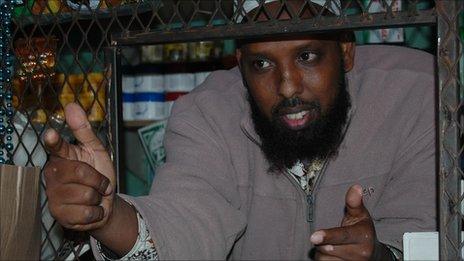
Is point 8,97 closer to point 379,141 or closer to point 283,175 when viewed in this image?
point 283,175

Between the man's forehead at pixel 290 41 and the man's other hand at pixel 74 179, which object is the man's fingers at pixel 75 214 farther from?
the man's forehead at pixel 290 41

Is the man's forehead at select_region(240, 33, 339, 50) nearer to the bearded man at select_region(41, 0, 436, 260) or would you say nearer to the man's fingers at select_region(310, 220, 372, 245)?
the bearded man at select_region(41, 0, 436, 260)

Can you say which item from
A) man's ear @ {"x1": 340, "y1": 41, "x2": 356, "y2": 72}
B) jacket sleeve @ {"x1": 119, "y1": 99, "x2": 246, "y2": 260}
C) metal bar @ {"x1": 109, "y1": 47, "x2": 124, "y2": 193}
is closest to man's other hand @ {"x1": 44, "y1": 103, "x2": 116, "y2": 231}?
jacket sleeve @ {"x1": 119, "y1": 99, "x2": 246, "y2": 260}

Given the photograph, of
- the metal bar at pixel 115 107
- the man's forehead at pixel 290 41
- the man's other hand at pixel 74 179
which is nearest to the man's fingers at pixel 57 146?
the man's other hand at pixel 74 179

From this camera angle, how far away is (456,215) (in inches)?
55.1

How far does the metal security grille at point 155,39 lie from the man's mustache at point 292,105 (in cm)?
19

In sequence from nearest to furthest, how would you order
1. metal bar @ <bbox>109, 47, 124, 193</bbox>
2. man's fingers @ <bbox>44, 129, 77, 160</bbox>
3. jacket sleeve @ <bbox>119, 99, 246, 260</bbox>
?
man's fingers @ <bbox>44, 129, 77, 160</bbox> < jacket sleeve @ <bbox>119, 99, 246, 260</bbox> < metal bar @ <bbox>109, 47, 124, 193</bbox>

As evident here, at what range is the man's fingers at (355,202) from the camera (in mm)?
1387

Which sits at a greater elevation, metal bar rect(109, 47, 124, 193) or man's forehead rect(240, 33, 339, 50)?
man's forehead rect(240, 33, 339, 50)

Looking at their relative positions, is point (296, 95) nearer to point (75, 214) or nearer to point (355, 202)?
point (355, 202)

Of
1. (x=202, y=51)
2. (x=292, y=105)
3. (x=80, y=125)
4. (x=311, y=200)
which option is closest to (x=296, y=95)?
(x=292, y=105)

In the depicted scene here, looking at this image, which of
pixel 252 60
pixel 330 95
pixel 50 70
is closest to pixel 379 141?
pixel 330 95

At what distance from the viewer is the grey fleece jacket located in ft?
5.75

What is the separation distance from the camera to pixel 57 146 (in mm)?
1295
